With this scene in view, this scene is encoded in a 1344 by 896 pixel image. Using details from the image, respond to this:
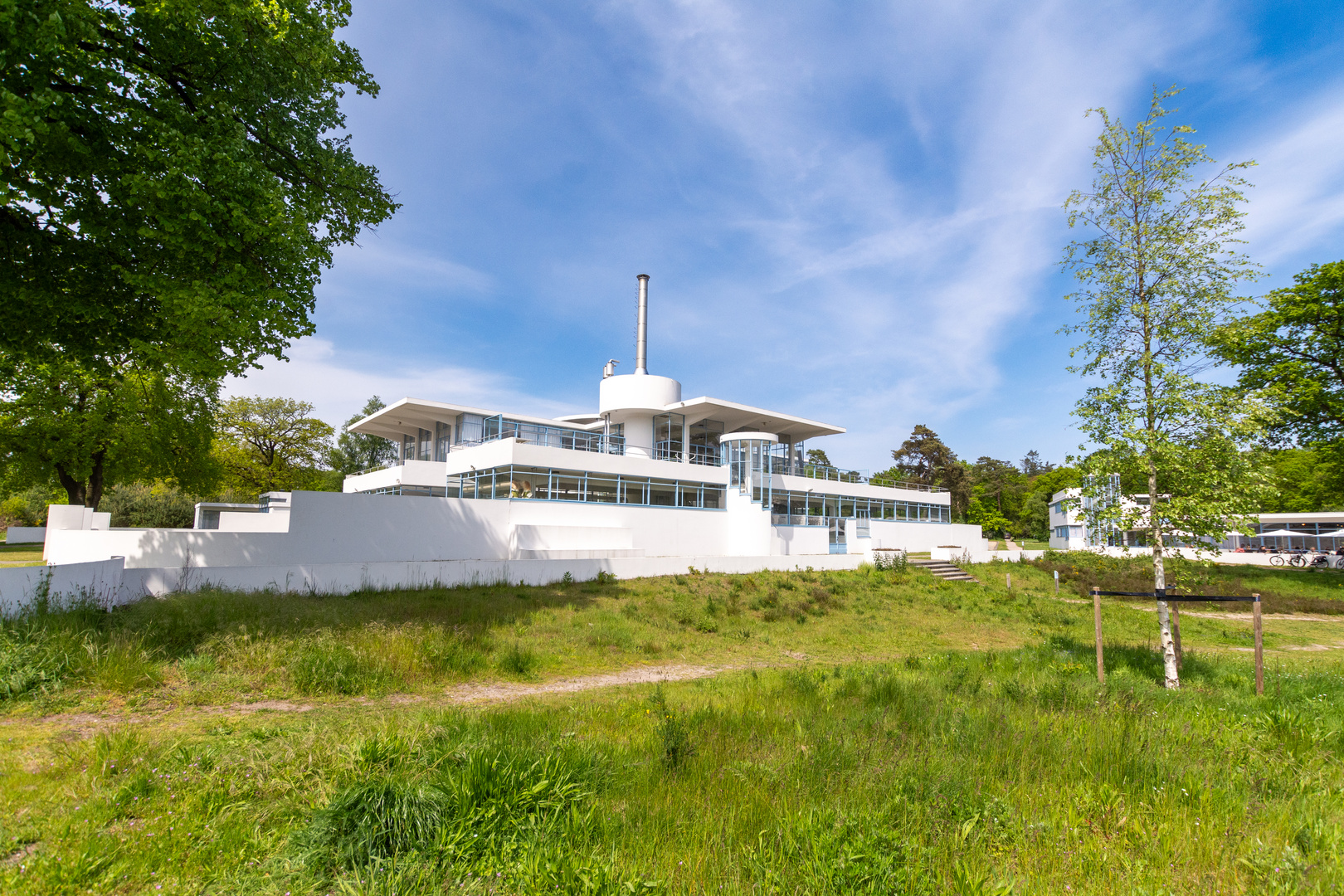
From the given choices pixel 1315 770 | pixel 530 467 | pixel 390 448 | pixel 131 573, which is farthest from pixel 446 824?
pixel 390 448

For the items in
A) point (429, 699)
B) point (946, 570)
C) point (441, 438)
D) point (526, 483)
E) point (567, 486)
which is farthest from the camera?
point (441, 438)

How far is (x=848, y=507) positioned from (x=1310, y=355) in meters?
22.4

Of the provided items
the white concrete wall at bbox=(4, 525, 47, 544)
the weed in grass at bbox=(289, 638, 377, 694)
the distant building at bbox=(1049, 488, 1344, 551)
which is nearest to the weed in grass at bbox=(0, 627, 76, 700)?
the weed in grass at bbox=(289, 638, 377, 694)

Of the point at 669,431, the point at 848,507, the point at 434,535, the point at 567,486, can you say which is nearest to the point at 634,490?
the point at 567,486

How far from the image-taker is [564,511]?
25.6 meters

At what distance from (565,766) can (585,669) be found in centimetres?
730

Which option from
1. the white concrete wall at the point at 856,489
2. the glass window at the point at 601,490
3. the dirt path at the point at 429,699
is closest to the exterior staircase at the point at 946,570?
the white concrete wall at the point at 856,489

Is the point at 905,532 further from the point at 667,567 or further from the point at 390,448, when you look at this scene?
the point at 390,448

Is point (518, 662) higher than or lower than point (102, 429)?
lower

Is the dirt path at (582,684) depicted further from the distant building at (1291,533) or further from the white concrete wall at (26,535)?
the white concrete wall at (26,535)

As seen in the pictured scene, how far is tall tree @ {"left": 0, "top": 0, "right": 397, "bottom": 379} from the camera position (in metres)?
9.88

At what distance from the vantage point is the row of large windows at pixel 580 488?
83.5 ft

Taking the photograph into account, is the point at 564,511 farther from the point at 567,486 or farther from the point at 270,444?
the point at 270,444

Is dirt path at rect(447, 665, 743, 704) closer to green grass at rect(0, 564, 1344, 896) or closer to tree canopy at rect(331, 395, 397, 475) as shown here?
green grass at rect(0, 564, 1344, 896)
